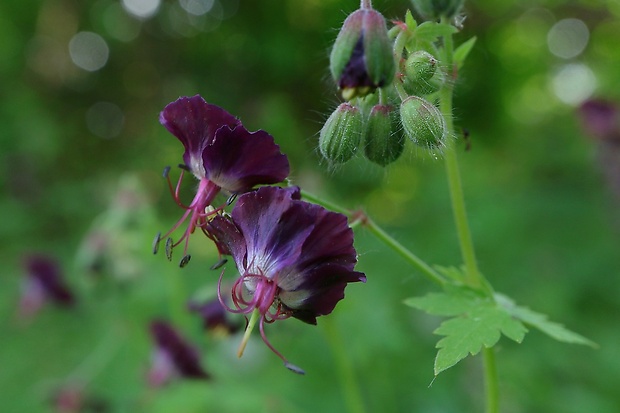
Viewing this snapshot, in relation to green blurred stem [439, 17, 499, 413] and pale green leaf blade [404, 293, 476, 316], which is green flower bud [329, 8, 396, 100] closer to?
green blurred stem [439, 17, 499, 413]

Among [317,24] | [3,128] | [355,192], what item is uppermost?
[317,24]

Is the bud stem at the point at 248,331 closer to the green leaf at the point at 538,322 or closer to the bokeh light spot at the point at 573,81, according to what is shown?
the green leaf at the point at 538,322

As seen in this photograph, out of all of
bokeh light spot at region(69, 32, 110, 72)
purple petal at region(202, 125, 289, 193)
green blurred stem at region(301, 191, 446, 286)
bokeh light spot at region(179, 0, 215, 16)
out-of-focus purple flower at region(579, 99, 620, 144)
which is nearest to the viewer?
purple petal at region(202, 125, 289, 193)

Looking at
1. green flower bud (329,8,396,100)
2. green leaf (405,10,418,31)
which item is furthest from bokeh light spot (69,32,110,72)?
green flower bud (329,8,396,100)

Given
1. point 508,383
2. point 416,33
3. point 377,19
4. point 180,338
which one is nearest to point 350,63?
point 377,19

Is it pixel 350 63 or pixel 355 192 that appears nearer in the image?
pixel 350 63

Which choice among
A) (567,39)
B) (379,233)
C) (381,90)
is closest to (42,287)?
(379,233)

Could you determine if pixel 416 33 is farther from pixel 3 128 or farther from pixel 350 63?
pixel 3 128
